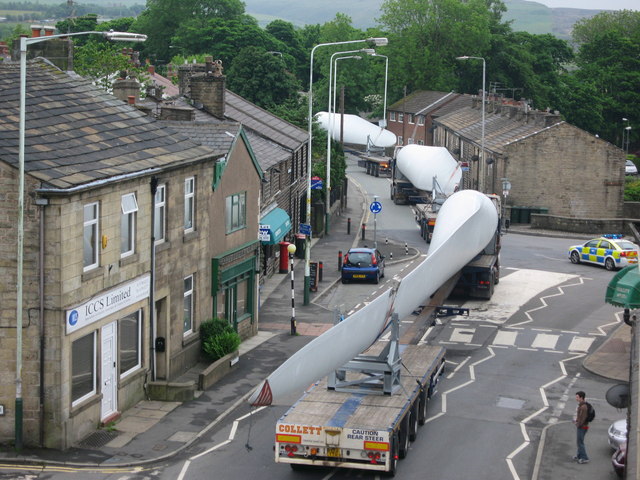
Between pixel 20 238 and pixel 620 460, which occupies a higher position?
pixel 20 238

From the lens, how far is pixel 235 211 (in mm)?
35594

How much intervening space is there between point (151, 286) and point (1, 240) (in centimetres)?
551

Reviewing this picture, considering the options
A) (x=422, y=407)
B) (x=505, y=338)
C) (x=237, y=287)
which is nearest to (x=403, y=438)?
(x=422, y=407)

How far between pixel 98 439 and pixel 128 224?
563cm

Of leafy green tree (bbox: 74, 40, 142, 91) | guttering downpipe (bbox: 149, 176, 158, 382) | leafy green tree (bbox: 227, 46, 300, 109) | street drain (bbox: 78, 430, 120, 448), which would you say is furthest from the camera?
leafy green tree (bbox: 227, 46, 300, 109)

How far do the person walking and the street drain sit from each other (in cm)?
1089

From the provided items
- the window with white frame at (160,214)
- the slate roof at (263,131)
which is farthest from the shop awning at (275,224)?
the window with white frame at (160,214)

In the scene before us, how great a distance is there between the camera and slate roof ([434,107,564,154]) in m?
73.8

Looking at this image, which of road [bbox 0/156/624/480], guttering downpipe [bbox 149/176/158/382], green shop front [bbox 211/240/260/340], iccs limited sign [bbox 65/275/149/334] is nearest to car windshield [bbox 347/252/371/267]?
road [bbox 0/156/624/480]

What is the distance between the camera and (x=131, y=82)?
4075 centimetres

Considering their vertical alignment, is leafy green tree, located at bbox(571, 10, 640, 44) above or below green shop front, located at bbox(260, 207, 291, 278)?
above

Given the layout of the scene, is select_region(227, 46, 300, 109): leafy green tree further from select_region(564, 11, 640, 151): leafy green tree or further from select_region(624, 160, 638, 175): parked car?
select_region(564, 11, 640, 151): leafy green tree

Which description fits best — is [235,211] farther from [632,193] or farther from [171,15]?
[171,15]

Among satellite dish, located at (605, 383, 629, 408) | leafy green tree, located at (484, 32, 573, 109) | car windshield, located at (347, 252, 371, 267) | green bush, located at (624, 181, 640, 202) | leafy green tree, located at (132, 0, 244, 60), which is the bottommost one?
car windshield, located at (347, 252, 371, 267)
